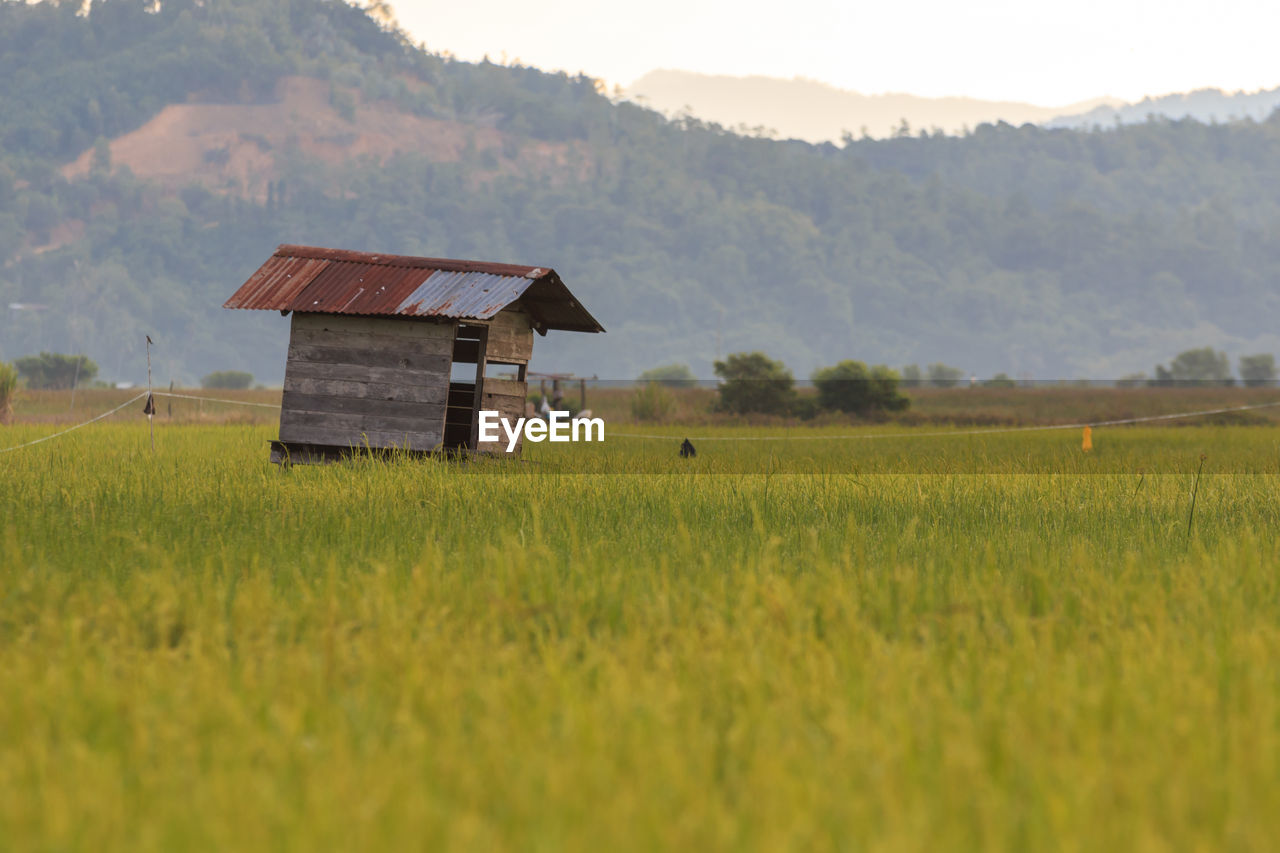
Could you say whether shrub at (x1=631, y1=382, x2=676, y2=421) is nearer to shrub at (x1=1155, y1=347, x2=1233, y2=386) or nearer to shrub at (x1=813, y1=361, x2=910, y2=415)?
shrub at (x1=813, y1=361, x2=910, y2=415)

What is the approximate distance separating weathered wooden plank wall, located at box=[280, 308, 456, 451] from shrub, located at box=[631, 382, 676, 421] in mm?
22235

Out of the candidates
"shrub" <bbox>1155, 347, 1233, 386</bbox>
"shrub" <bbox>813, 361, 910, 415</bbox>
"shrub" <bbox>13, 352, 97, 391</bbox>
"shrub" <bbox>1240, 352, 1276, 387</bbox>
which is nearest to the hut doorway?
"shrub" <bbox>813, 361, 910, 415</bbox>

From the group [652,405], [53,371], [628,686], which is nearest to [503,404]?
[628,686]

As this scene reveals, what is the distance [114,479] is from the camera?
1278 cm

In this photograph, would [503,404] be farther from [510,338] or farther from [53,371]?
[53,371]

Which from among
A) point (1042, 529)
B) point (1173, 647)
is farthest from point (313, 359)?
point (1173, 647)

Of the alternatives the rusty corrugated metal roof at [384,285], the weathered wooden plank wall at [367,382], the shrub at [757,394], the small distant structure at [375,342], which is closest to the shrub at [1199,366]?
the shrub at [757,394]

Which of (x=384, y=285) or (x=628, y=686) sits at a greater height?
(x=384, y=285)

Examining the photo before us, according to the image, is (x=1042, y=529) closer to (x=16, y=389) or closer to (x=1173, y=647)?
(x=1173, y=647)

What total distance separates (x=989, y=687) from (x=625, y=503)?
263 inches

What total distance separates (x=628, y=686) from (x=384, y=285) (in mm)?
13644

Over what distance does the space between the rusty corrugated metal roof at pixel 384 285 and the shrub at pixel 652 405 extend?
815 inches

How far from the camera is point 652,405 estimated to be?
132 feet

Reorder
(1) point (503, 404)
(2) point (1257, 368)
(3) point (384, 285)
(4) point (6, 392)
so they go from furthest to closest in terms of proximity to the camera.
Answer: (2) point (1257, 368) < (4) point (6, 392) < (1) point (503, 404) < (3) point (384, 285)
